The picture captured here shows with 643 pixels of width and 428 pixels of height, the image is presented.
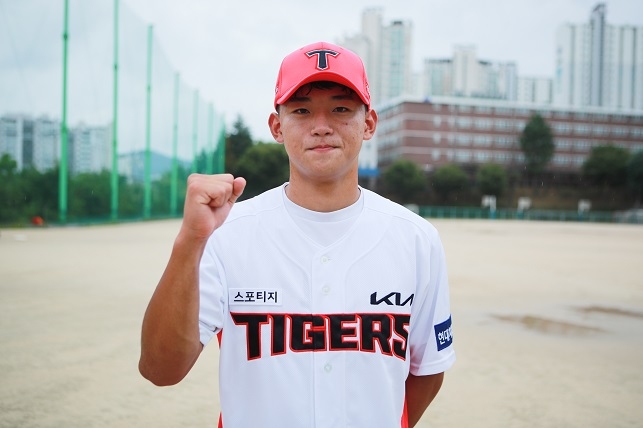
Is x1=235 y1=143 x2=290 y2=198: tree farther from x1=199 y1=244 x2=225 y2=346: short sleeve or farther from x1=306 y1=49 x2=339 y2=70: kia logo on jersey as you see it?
x1=199 y1=244 x2=225 y2=346: short sleeve

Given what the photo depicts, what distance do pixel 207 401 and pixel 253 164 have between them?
59730 mm

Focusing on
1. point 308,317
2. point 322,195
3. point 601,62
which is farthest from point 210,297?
point 601,62

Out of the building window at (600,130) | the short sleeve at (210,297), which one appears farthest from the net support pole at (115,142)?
the building window at (600,130)

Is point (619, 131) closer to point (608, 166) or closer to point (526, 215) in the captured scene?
point (608, 166)

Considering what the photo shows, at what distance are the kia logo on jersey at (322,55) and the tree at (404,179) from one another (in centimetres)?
7065

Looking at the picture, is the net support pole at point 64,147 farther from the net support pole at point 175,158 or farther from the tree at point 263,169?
the tree at point 263,169

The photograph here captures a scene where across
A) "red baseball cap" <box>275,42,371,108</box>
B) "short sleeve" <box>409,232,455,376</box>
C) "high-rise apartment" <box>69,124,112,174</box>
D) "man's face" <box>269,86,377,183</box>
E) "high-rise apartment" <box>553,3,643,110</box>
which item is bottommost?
"short sleeve" <box>409,232,455,376</box>

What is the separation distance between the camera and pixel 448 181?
7362cm

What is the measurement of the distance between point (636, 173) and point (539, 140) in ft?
46.2

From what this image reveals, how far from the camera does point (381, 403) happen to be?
71.5 inches

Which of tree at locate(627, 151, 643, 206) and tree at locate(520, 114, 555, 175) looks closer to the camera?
tree at locate(627, 151, 643, 206)

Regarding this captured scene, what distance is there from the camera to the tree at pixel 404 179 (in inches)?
2832

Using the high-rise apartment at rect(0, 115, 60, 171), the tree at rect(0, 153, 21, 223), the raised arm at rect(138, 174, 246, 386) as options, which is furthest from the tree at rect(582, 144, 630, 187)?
the raised arm at rect(138, 174, 246, 386)

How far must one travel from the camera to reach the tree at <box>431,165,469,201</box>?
73.6 m
